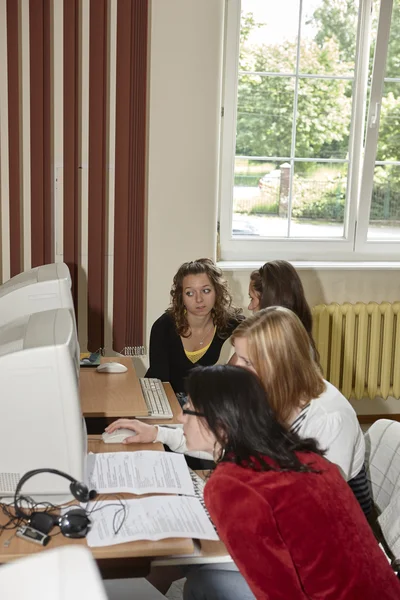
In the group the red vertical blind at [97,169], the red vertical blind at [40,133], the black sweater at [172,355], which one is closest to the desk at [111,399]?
the black sweater at [172,355]

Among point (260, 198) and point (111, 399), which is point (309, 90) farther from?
point (111, 399)

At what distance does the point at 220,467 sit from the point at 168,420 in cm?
97

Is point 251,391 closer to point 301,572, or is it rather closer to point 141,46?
point 301,572

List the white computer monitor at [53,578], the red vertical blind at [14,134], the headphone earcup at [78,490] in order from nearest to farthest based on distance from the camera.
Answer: the white computer monitor at [53,578] < the headphone earcup at [78,490] < the red vertical blind at [14,134]

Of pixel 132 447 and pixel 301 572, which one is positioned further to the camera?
pixel 132 447

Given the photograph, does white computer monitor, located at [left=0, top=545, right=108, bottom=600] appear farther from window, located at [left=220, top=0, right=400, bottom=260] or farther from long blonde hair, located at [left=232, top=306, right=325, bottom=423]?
window, located at [left=220, top=0, right=400, bottom=260]

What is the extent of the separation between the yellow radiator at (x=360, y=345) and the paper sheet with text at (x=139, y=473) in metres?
2.11

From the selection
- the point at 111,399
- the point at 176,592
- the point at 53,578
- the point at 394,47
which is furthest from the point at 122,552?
the point at 394,47

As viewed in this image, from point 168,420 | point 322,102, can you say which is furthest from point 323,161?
point 168,420

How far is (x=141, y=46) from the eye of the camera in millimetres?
3631

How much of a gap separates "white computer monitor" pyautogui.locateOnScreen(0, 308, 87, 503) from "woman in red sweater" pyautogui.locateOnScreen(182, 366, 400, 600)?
12.5 inches

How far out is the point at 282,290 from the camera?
9.90 ft

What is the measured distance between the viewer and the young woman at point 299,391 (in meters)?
1.95

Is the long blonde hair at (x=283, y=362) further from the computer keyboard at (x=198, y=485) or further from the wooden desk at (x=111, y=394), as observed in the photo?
the wooden desk at (x=111, y=394)
